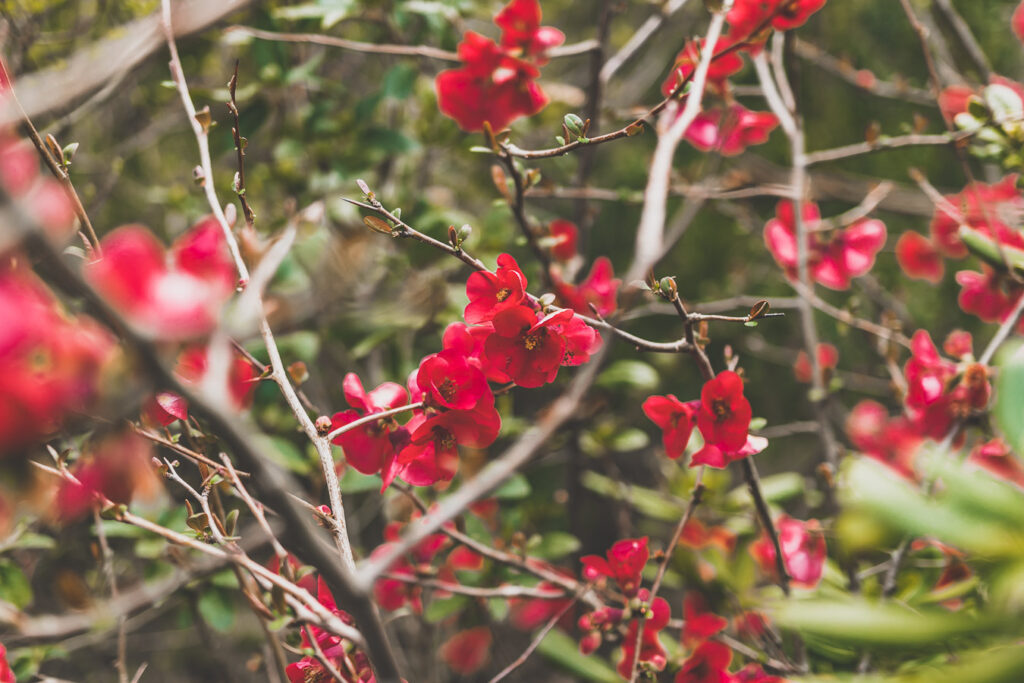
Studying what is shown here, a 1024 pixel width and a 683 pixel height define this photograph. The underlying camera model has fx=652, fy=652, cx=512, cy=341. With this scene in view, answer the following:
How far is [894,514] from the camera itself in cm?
29

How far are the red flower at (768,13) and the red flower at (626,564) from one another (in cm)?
63

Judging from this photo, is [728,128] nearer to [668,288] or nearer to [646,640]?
[668,288]

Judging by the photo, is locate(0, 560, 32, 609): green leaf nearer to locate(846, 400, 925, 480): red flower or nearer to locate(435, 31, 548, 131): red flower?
locate(435, 31, 548, 131): red flower

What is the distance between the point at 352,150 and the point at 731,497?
882 millimetres

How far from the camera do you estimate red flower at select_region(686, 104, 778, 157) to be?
1018 mm

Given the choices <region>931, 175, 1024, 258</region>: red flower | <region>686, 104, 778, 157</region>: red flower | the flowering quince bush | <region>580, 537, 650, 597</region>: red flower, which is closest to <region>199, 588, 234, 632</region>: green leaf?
the flowering quince bush

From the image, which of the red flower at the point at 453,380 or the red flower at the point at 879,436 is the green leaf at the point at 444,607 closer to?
the red flower at the point at 453,380

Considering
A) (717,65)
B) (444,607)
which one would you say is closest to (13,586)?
(444,607)

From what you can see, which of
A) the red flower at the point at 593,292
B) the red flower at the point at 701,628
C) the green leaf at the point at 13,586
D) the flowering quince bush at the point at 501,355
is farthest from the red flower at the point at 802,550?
the green leaf at the point at 13,586

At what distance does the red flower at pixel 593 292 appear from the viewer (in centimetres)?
89

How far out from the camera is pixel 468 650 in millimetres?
1137

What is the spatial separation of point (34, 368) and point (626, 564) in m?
0.59

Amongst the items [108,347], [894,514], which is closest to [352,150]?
[108,347]

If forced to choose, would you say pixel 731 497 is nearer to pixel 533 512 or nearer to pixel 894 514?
pixel 533 512
